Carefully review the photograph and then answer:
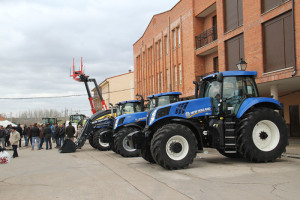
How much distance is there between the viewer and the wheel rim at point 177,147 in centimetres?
914

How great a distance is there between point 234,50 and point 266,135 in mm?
10203

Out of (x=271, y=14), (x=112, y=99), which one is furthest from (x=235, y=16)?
(x=112, y=99)

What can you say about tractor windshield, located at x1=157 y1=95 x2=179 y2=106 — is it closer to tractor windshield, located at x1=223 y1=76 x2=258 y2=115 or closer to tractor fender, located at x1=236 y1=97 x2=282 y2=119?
tractor windshield, located at x1=223 y1=76 x2=258 y2=115

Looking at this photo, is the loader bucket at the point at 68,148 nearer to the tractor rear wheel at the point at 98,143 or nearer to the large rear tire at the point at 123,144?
the tractor rear wheel at the point at 98,143

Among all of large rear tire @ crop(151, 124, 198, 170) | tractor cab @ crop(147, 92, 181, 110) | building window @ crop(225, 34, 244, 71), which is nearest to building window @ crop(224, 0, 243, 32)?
building window @ crop(225, 34, 244, 71)

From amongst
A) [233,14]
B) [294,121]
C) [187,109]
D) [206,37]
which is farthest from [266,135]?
[206,37]

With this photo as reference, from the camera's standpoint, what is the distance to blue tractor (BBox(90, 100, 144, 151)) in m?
17.0

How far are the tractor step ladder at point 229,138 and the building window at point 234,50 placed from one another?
384 inches

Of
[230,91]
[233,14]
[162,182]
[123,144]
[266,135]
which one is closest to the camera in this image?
[162,182]

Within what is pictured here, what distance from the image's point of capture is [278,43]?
611 inches

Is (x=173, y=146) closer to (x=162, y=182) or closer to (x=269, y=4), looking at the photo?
(x=162, y=182)

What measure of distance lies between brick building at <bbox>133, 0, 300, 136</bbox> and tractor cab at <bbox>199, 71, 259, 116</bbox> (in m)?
4.73

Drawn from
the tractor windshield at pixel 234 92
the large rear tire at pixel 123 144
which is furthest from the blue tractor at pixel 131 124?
the tractor windshield at pixel 234 92

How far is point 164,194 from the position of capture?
637cm
